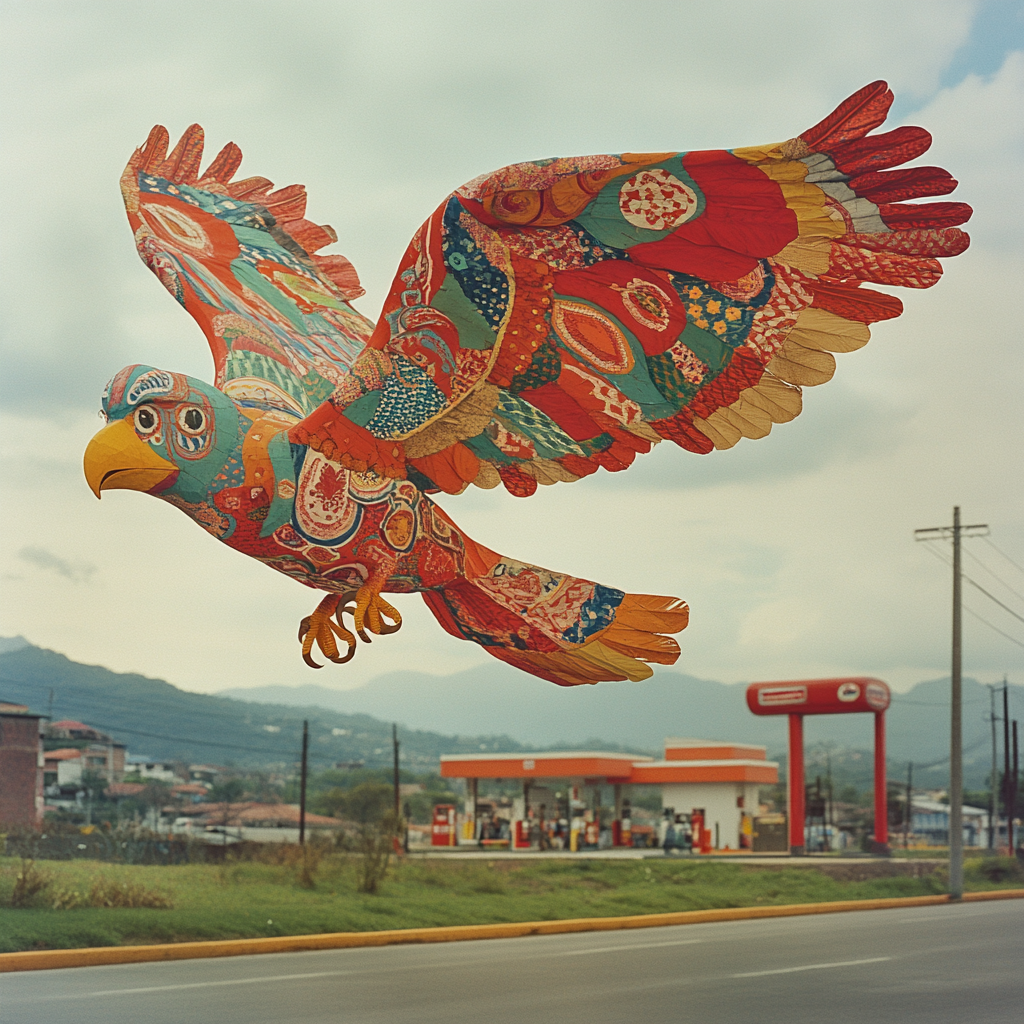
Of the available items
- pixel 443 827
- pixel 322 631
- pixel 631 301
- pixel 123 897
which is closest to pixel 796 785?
pixel 443 827

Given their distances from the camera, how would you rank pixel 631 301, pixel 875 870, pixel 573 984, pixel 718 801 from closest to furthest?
1. pixel 631 301
2. pixel 573 984
3. pixel 875 870
4. pixel 718 801

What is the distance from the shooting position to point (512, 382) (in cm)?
565

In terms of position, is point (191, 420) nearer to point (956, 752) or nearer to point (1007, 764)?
point (956, 752)

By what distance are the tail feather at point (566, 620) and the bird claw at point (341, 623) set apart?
413mm

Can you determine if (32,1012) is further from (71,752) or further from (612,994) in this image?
(71,752)

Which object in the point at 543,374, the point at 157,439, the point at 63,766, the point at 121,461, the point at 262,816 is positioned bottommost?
the point at 262,816

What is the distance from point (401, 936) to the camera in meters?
14.1

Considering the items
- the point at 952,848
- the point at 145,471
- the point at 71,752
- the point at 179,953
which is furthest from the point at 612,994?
the point at 71,752

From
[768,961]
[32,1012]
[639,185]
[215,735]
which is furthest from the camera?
[215,735]

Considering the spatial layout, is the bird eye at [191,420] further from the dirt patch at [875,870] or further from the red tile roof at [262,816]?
the red tile roof at [262,816]

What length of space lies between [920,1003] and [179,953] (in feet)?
22.8

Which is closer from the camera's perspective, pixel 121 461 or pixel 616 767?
pixel 121 461

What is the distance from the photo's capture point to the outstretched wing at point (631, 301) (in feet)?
15.6

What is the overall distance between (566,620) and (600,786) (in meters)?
27.9
